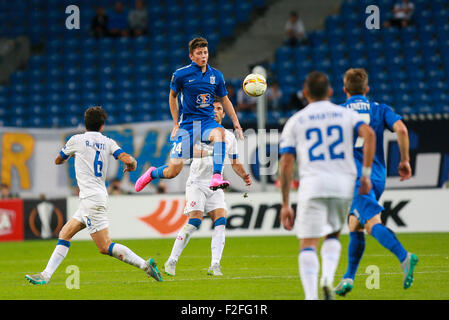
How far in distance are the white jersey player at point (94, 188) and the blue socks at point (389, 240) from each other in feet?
8.58

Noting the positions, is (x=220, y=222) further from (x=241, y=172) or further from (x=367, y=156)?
(x=367, y=156)

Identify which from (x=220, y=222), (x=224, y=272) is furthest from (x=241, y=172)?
(x=224, y=272)

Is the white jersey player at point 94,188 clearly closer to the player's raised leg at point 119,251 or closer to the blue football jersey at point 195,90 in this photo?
the player's raised leg at point 119,251

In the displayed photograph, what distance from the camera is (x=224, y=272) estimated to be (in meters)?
9.96

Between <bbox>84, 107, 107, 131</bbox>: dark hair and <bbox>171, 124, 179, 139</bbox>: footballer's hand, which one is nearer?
<bbox>84, 107, 107, 131</bbox>: dark hair

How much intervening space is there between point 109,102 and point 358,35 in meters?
7.73

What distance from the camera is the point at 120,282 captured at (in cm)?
906

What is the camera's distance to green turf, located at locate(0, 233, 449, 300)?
7.67 meters

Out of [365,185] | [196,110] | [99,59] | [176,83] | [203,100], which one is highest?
[99,59]

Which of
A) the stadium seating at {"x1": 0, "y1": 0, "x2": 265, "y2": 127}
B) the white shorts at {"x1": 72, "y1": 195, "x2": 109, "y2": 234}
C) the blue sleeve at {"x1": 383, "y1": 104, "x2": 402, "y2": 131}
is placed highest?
the stadium seating at {"x1": 0, "y1": 0, "x2": 265, "y2": 127}

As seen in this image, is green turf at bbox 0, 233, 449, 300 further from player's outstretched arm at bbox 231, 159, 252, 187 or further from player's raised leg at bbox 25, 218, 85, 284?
player's outstretched arm at bbox 231, 159, 252, 187

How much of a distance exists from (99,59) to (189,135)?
14977 millimetres

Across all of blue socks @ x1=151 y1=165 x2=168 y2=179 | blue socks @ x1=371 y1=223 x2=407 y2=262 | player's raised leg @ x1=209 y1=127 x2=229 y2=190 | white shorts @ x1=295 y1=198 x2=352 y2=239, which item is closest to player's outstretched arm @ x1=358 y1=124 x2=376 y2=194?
white shorts @ x1=295 y1=198 x2=352 y2=239

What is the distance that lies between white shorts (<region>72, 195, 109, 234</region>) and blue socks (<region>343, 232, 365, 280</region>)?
277cm
